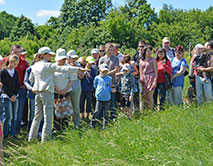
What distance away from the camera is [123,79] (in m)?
6.61

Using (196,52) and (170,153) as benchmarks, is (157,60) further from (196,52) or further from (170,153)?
(170,153)

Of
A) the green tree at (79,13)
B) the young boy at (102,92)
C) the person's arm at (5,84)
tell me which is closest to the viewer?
the person's arm at (5,84)

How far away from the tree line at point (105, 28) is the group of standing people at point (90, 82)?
25044 mm

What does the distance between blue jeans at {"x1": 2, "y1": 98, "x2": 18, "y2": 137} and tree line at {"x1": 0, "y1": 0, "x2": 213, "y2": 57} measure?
26.2 m

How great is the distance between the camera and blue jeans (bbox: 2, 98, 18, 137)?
5.75m

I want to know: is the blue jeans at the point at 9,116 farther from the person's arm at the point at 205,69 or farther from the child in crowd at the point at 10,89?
the person's arm at the point at 205,69

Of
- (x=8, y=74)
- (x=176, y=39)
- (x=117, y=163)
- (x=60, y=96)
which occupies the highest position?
(x=176, y=39)

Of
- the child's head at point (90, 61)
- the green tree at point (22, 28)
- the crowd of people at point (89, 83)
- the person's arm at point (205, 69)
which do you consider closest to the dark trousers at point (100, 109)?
the crowd of people at point (89, 83)

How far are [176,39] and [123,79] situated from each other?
41.6m

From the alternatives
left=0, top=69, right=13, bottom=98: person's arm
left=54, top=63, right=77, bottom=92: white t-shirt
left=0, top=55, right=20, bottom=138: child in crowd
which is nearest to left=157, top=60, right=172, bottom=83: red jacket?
left=54, top=63, right=77, bottom=92: white t-shirt

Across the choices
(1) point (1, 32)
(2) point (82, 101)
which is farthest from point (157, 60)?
(1) point (1, 32)

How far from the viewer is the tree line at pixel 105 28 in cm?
3697

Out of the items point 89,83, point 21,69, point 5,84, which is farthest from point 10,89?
point 89,83

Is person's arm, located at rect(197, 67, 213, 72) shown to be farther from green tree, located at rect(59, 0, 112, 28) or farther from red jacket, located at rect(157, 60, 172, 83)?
green tree, located at rect(59, 0, 112, 28)
